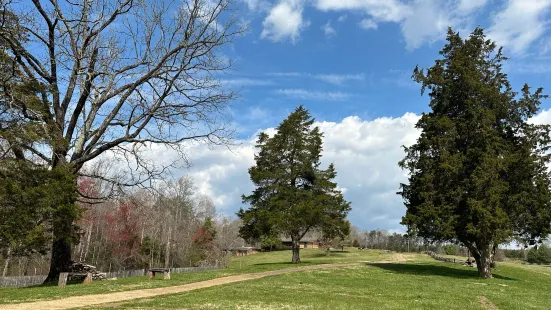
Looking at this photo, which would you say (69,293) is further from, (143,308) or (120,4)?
(120,4)

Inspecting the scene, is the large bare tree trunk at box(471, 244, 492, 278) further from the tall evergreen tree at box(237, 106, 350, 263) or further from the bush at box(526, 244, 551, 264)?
the bush at box(526, 244, 551, 264)

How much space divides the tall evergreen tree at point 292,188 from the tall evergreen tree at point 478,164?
8.06 metres

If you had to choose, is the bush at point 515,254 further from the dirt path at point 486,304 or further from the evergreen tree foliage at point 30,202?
the evergreen tree foliage at point 30,202

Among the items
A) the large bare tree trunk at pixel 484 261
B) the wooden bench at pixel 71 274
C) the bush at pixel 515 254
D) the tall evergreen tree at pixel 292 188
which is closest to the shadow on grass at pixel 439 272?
the large bare tree trunk at pixel 484 261

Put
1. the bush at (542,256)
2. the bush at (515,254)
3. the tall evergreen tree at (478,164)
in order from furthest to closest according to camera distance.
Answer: the bush at (515,254) → the bush at (542,256) → the tall evergreen tree at (478,164)

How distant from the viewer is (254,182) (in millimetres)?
38781

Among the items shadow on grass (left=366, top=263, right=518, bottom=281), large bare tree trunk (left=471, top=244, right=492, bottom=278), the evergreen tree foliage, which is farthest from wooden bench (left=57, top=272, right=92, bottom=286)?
large bare tree trunk (left=471, top=244, right=492, bottom=278)

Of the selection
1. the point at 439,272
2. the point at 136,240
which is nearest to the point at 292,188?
the point at 439,272

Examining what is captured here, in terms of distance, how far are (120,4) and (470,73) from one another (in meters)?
24.2

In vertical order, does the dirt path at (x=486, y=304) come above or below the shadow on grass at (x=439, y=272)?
below

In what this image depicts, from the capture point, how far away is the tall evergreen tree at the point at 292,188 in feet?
119

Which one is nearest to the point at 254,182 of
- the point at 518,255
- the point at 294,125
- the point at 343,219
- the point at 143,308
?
the point at 294,125

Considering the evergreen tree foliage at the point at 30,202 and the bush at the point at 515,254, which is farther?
the bush at the point at 515,254

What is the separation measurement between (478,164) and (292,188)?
52.2 ft
